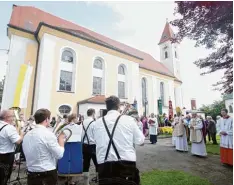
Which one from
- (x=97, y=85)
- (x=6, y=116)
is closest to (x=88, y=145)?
(x=6, y=116)

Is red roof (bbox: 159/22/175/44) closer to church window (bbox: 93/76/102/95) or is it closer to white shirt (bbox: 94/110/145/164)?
church window (bbox: 93/76/102/95)

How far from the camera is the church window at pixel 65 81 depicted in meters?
18.6

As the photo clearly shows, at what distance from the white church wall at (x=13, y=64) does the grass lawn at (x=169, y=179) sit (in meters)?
16.4

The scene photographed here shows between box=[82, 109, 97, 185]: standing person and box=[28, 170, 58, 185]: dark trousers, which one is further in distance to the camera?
box=[82, 109, 97, 185]: standing person

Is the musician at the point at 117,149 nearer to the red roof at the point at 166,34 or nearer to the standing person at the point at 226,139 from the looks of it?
the standing person at the point at 226,139

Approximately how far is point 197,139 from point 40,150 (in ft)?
23.7

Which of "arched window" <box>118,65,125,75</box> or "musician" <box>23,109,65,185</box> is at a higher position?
"arched window" <box>118,65,125,75</box>

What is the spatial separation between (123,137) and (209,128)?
12073mm

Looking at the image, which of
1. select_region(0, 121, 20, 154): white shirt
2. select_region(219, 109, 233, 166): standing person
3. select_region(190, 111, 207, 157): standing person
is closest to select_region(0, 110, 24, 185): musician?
select_region(0, 121, 20, 154): white shirt

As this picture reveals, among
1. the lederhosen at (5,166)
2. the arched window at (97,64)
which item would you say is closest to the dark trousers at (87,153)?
the lederhosen at (5,166)

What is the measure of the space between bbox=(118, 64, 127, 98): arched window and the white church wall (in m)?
11.4

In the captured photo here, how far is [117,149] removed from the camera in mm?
2225

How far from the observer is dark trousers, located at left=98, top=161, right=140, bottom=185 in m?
2.19

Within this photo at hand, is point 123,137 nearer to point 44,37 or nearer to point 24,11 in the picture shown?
point 44,37
